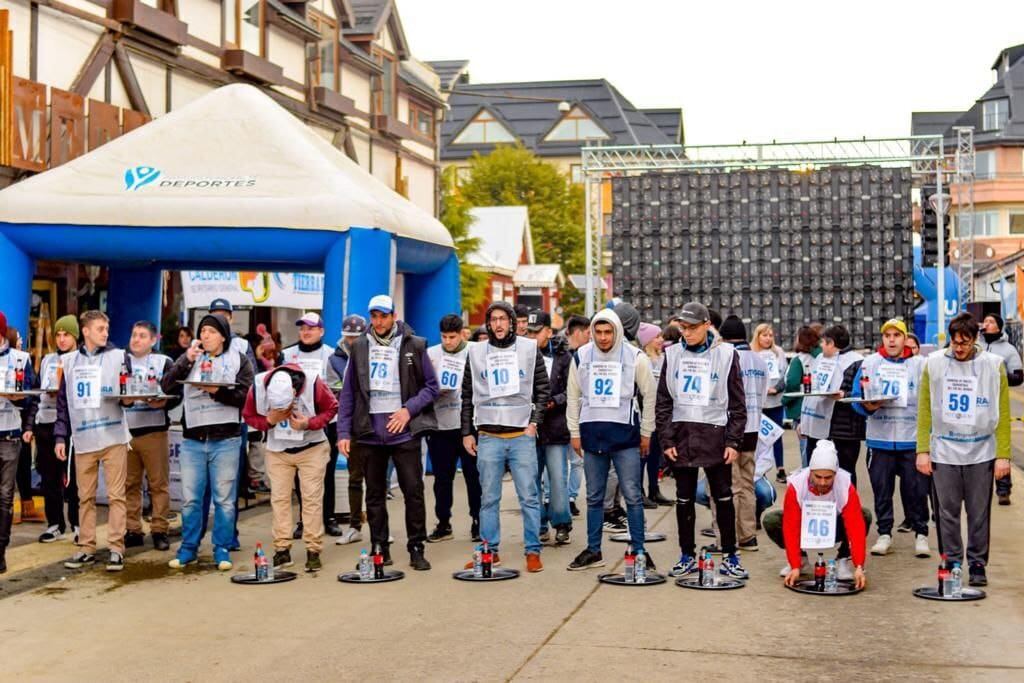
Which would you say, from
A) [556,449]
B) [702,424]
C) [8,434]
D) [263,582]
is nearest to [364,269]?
[556,449]

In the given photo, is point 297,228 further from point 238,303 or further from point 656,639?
point 238,303

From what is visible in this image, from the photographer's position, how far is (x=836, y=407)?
1140 centimetres

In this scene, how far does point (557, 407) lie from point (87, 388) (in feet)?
11.9

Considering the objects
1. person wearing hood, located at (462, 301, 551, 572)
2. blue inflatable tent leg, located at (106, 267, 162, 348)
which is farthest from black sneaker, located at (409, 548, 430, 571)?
blue inflatable tent leg, located at (106, 267, 162, 348)

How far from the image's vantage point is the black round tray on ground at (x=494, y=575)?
9781 millimetres

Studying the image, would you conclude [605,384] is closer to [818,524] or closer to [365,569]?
[818,524]

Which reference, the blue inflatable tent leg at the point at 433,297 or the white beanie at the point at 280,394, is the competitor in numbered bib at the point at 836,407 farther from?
the blue inflatable tent leg at the point at 433,297

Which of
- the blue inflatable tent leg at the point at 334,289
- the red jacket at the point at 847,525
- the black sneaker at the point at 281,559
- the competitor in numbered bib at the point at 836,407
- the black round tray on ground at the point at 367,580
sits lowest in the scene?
the black round tray on ground at the point at 367,580

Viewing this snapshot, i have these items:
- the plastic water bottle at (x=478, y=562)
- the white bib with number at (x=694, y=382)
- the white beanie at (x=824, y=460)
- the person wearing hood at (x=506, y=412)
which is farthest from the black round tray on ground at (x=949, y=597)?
the plastic water bottle at (x=478, y=562)

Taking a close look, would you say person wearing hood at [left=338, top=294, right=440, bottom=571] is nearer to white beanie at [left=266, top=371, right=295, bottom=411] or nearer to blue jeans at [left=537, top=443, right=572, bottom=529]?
white beanie at [left=266, top=371, right=295, bottom=411]

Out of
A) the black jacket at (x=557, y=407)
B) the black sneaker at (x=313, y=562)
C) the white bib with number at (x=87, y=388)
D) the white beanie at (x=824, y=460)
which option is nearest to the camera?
the white beanie at (x=824, y=460)

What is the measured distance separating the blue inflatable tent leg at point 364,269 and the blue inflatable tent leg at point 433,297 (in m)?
2.92

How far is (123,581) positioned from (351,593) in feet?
5.87

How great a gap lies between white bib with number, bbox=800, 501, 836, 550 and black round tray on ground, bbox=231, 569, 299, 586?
3.62 m
